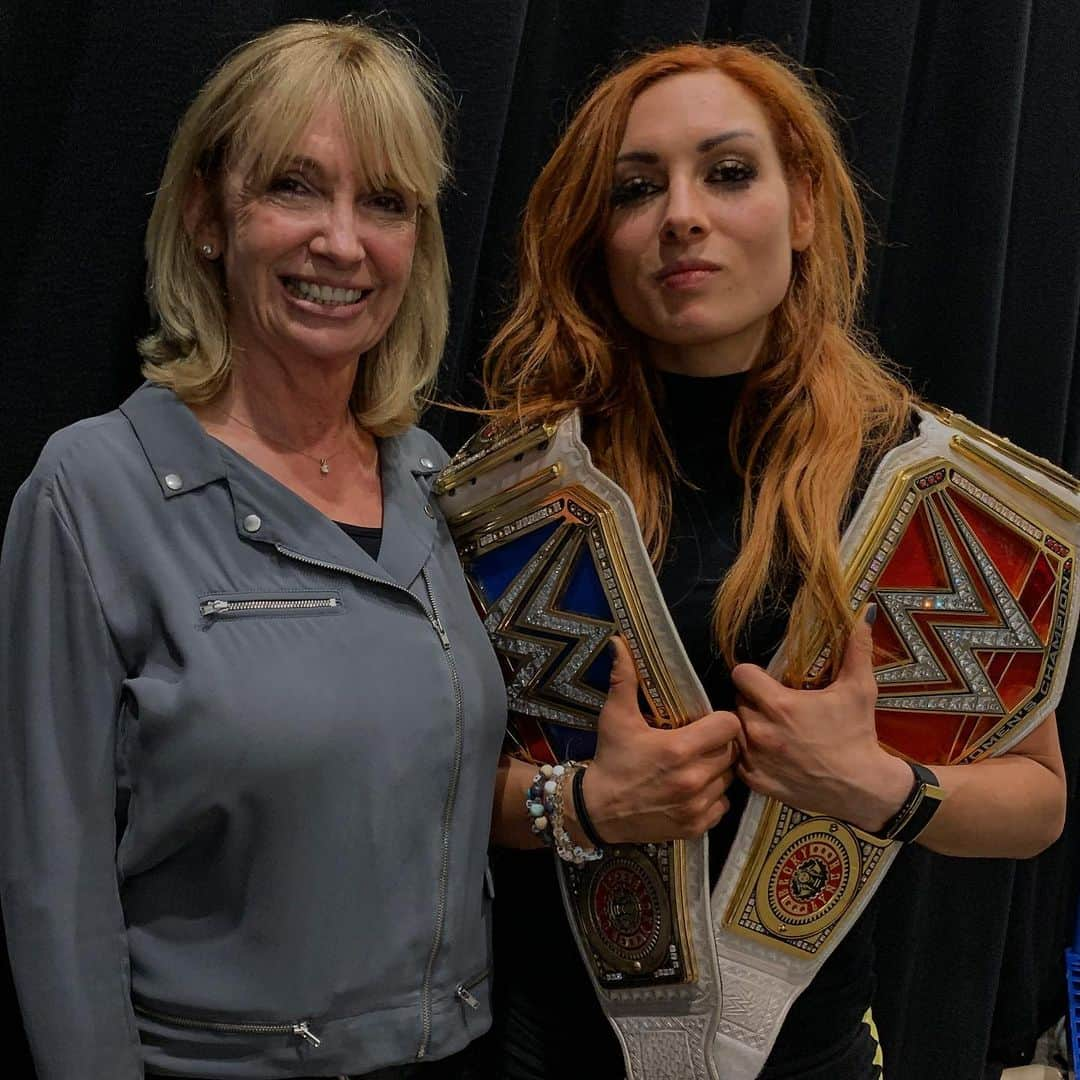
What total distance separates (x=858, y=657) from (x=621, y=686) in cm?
24

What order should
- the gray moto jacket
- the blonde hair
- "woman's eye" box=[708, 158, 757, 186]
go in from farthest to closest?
"woman's eye" box=[708, 158, 757, 186]
the blonde hair
the gray moto jacket

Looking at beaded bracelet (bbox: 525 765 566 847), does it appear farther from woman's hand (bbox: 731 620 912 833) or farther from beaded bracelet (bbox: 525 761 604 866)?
woman's hand (bbox: 731 620 912 833)

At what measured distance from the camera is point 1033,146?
78.9 inches

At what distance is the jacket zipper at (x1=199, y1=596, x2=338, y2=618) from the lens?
3.31 ft

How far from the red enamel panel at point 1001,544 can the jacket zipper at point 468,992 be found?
691 mm

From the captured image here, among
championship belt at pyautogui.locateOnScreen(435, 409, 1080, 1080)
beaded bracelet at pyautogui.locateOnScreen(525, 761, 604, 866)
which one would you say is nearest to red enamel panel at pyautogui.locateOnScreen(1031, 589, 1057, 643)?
championship belt at pyautogui.locateOnScreen(435, 409, 1080, 1080)

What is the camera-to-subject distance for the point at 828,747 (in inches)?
44.2

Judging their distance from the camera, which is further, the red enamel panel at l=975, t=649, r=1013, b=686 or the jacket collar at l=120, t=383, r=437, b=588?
the red enamel panel at l=975, t=649, r=1013, b=686

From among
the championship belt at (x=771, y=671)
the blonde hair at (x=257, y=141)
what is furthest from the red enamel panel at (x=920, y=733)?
the blonde hair at (x=257, y=141)

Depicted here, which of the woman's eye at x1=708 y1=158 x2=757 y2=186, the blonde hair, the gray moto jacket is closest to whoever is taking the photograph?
the gray moto jacket

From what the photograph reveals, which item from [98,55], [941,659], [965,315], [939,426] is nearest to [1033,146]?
[965,315]

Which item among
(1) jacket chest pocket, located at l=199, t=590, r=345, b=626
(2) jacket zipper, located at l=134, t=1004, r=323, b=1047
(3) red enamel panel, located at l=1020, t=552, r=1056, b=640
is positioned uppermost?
(3) red enamel panel, located at l=1020, t=552, r=1056, b=640

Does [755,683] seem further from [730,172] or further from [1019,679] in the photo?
[730,172]

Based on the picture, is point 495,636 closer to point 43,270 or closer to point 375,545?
point 375,545
